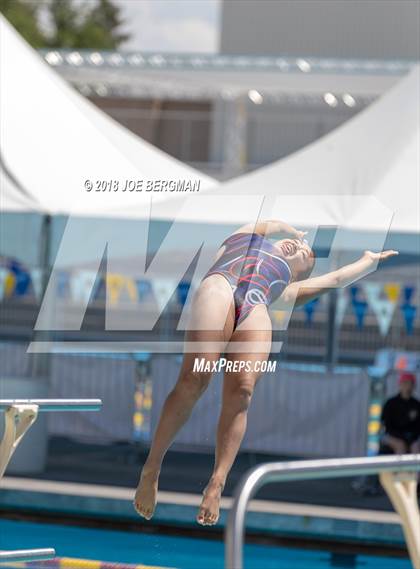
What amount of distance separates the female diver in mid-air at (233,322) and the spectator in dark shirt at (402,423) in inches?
231

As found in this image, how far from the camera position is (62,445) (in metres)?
12.0

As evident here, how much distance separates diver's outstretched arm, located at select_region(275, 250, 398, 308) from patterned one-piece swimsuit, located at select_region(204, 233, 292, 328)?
3cm

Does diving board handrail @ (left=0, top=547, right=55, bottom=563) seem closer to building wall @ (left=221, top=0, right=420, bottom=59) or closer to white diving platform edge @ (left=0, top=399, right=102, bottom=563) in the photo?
white diving platform edge @ (left=0, top=399, right=102, bottom=563)

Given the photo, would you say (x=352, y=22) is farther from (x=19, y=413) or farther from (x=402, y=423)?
(x=402, y=423)

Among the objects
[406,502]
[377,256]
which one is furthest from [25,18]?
[406,502]

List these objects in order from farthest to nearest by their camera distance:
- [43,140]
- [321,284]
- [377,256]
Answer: [43,140], [377,256], [321,284]

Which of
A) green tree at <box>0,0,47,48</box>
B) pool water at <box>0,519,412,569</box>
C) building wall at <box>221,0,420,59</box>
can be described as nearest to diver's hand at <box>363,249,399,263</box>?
building wall at <box>221,0,420,59</box>

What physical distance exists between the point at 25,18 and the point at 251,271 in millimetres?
50521

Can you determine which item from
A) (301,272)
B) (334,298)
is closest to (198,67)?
(334,298)

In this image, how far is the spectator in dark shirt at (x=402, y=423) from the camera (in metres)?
10.1

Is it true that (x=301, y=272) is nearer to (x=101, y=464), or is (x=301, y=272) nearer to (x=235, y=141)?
(x=101, y=464)

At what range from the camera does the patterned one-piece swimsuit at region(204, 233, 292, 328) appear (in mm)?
4211

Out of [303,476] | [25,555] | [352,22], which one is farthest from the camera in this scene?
[352,22]

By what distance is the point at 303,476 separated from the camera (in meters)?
2.91
